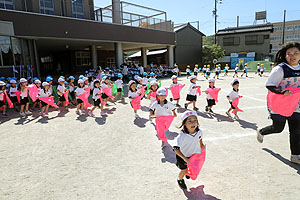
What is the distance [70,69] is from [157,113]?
78.0 feet

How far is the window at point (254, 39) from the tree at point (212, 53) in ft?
22.3

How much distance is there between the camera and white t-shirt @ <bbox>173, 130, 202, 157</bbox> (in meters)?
2.83

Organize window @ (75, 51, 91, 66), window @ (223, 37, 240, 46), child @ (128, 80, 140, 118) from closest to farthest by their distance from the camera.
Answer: child @ (128, 80, 140, 118)
window @ (75, 51, 91, 66)
window @ (223, 37, 240, 46)

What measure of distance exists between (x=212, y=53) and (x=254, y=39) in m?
9.96

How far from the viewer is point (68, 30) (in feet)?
50.2

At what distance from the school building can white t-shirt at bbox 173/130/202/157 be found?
1366 centimetres

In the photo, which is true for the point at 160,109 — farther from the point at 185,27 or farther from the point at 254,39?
the point at 254,39

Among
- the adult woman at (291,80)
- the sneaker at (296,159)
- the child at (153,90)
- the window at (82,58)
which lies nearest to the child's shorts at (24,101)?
the child at (153,90)

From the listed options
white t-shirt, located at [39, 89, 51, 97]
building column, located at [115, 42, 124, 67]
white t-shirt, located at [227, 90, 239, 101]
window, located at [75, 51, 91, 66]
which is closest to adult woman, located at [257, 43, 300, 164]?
white t-shirt, located at [227, 90, 239, 101]

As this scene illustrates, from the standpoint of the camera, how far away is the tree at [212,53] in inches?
1499

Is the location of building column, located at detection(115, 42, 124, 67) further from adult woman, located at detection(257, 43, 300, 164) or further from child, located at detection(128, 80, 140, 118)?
adult woman, located at detection(257, 43, 300, 164)

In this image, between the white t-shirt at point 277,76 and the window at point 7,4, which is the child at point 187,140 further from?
the window at point 7,4

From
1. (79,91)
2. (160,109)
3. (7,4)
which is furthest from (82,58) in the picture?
(160,109)

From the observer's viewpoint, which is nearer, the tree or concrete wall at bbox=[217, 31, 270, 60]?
the tree
